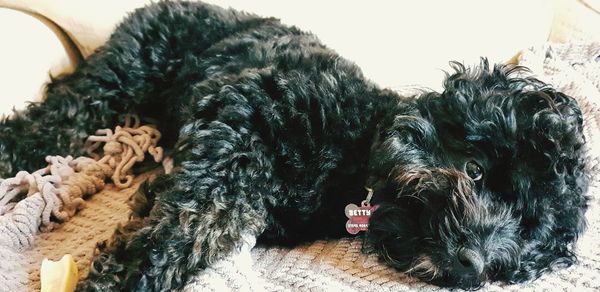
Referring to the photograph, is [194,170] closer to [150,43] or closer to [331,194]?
[331,194]

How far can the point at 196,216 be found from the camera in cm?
154

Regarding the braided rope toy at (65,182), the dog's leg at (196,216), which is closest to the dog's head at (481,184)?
the dog's leg at (196,216)

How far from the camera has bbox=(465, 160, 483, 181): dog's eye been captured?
149 centimetres

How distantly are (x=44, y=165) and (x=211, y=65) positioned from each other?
720 mm

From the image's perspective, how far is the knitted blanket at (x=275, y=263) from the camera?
59.6 inches

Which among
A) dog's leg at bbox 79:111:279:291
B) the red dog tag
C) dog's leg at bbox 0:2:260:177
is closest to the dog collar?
the red dog tag

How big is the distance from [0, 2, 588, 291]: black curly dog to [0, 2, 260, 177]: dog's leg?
439mm

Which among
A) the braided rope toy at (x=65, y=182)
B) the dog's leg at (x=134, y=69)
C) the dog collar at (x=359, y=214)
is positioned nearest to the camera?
the dog collar at (x=359, y=214)

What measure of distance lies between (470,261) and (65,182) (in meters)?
1.36

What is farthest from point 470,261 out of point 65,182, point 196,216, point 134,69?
point 134,69

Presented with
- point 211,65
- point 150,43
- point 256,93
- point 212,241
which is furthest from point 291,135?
point 150,43

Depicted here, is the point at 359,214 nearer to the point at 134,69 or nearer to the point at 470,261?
the point at 470,261

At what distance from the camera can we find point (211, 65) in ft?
6.81

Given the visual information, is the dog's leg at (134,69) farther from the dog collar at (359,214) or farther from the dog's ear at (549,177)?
the dog's ear at (549,177)
